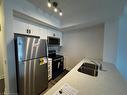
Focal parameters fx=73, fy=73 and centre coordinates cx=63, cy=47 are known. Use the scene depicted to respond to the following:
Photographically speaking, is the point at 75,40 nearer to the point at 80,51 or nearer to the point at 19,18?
the point at 80,51

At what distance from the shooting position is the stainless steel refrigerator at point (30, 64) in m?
1.54

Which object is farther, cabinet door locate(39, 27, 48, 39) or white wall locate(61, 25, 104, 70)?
white wall locate(61, 25, 104, 70)

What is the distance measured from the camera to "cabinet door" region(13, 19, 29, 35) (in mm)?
1816

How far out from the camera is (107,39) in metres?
2.40

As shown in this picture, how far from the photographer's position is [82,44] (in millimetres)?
3398

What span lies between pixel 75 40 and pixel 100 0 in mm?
2027

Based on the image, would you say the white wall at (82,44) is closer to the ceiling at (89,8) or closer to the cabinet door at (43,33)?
the ceiling at (89,8)

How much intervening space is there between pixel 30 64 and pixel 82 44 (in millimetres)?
2425

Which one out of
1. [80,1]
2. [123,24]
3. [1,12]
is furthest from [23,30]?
[123,24]

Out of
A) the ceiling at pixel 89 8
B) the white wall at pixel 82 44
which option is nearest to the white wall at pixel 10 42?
the ceiling at pixel 89 8

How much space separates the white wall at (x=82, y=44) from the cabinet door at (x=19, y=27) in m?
2.20

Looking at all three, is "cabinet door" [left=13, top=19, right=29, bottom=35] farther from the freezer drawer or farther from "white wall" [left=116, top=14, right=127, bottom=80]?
"white wall" [left=116, top=14, right=127, bottom=80]

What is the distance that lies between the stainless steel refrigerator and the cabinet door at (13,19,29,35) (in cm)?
18

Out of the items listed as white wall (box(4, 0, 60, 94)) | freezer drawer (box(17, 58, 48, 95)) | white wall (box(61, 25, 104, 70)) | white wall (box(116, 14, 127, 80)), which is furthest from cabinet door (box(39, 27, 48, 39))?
white wall (box(116, 14, 127, 80))
